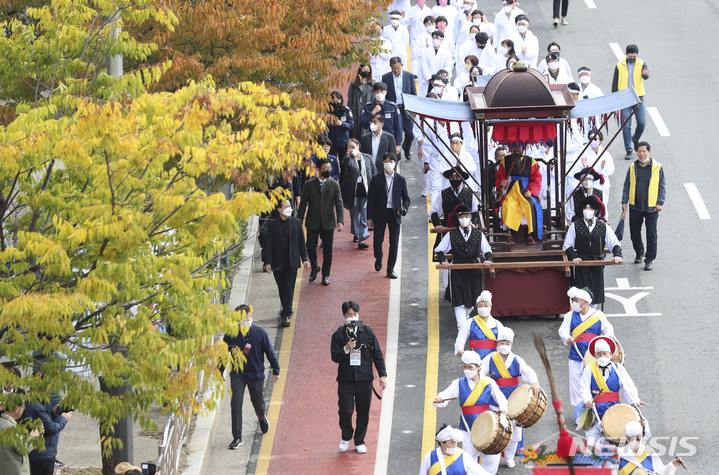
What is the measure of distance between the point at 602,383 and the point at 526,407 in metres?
1.03

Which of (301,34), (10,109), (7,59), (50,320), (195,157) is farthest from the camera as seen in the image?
(301,34)

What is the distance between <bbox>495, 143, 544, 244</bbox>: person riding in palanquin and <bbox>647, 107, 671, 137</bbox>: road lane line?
8.71 meters

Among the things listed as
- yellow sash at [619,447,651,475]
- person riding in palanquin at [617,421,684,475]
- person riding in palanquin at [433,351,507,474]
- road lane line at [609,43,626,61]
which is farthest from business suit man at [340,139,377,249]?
road lane line at [609,43,626,61]

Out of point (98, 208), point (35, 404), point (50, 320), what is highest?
point (98, 208)

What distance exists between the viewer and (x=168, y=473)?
13078mm

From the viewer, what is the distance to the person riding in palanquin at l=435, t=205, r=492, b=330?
1755 cm

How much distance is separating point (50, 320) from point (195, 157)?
1.82 meters

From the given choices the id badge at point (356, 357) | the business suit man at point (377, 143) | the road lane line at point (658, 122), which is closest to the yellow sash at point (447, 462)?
the id badge at point (356, 357)

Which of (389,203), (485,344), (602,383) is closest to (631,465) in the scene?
(602,383)

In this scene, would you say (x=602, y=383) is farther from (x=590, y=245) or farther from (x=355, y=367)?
(x=590, y=245)

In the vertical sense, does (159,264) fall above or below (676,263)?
above

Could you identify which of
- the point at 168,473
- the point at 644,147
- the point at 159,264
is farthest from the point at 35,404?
the point at 644,147

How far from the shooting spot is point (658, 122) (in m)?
26.7

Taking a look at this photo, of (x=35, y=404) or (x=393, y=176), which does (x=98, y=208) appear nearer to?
(x=35, y=404)
